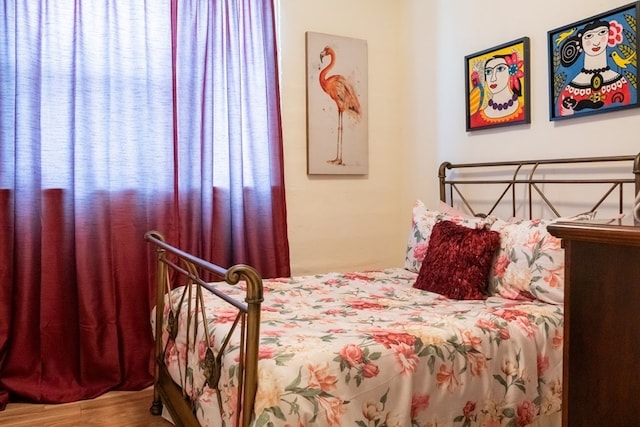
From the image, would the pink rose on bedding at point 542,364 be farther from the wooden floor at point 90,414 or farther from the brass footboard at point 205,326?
the wooden floor at point 90,414

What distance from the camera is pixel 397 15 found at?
343 cm

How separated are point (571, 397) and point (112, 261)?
2.19 meters

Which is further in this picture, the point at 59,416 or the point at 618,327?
the point at 59,416

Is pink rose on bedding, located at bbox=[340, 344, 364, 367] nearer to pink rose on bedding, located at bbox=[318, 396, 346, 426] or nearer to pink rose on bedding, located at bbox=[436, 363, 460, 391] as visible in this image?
pink rose on bedding, located at bbox=[318, 396, 346, 426]

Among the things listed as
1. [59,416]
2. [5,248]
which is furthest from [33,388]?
[5,248]

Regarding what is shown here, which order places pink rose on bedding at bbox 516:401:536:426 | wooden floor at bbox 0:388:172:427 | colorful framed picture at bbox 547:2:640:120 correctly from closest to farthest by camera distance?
pink rose on bedding at bbox 516:401:536:426 → colorful framed picture at bbox 547:2:640:120 → wooden floor at bbox 0:388:172:427

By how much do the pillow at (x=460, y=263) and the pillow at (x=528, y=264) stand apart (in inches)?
1.8

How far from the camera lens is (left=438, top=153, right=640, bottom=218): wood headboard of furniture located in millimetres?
2182

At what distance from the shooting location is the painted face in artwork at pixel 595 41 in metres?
2.19

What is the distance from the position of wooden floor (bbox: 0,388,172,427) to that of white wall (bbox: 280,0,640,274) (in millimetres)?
1159

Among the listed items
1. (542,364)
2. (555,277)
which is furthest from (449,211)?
(542,364)

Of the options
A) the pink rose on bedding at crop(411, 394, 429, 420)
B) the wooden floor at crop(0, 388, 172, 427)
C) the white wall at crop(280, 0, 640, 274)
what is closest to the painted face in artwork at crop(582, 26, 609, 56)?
the white wall at crop(280, 0, 640, 274)

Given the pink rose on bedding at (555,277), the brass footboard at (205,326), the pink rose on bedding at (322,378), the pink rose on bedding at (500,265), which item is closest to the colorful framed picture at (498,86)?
the pink rose on bedding at (500,265)

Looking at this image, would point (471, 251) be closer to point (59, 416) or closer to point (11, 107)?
point (59, 416)
